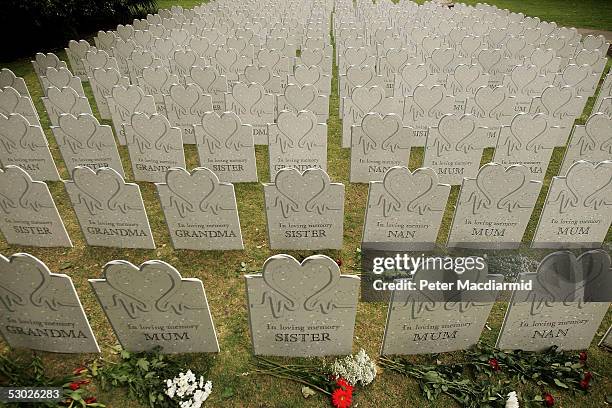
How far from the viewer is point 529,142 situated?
482cm

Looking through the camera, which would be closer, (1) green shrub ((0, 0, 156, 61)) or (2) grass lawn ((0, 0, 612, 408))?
(2) grass lawn ((0, 0, 612, 408))

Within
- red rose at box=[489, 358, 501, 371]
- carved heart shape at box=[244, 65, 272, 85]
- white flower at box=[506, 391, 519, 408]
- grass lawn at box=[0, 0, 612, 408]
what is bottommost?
grass lawn at box=[0, 0, 612, 408]

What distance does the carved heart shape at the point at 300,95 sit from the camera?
5.57 metres

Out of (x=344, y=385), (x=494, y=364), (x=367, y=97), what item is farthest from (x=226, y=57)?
(x=494, y=364)

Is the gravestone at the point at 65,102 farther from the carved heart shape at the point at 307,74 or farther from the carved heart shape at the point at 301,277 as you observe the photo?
the carved heart shape at the point at 301,277

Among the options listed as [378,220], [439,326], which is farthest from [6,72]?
[439,326]

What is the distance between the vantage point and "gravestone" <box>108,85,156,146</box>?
5.59 metres

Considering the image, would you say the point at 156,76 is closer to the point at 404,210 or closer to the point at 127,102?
the point at 127,102

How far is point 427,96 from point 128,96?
4.38 m

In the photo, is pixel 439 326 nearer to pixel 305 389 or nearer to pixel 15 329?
pixel 305 389

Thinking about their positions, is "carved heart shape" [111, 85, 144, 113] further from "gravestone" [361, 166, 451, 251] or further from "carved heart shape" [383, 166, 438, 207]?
"carved heart shape" [383, 166, 438, 207]

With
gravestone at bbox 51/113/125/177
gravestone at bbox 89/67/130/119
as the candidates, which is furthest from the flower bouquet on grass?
gravestone at bbox 89/67/130/119

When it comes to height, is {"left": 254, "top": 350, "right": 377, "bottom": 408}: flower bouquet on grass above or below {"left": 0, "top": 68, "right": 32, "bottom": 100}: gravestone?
below

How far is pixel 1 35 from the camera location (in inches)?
445
